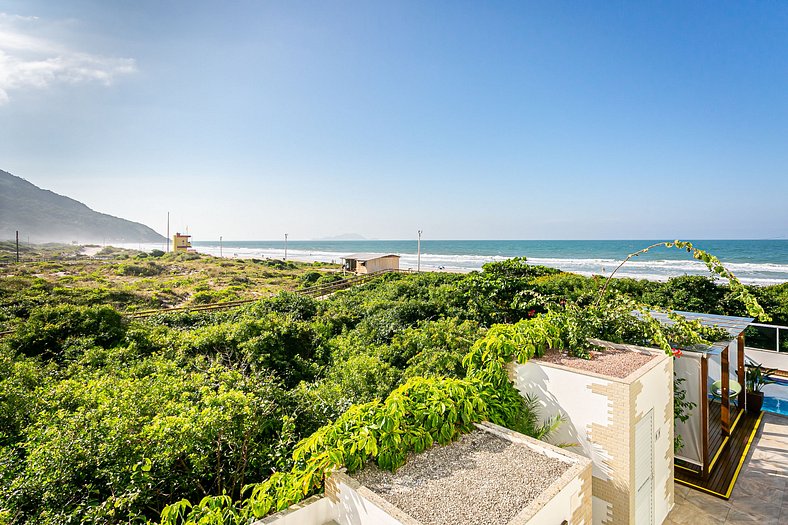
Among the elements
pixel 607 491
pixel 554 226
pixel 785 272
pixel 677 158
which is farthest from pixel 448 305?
pixel 554 226

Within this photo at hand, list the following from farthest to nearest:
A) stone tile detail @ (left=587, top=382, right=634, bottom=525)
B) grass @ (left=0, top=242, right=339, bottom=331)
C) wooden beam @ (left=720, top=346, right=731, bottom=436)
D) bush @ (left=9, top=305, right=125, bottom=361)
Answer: grass @ (left=0, top=242, right=339, bottom=331)
bush @ (left=9, top=305, right=125, bottom=361)
wooden beam @ (left=720, top=346, right=731, bottom=436)
stone tile detail @ (left=587, top=382, right=634, bottom=525)

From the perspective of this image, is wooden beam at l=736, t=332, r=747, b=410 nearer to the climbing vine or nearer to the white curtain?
the climbing vine

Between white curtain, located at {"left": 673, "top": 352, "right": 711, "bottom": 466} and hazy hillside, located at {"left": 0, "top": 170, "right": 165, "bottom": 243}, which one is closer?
white curtain, located at {"left": 673, "top": 352, "right": 711, "bottom": 466}

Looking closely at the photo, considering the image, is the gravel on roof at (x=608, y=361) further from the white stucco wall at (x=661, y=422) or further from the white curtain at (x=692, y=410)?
the white curtain at (x=692, y=410)

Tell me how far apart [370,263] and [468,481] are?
1165 inches

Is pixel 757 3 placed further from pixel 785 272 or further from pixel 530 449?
pixel 785 272

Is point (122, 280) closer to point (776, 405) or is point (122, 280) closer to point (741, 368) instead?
point (741, 368)

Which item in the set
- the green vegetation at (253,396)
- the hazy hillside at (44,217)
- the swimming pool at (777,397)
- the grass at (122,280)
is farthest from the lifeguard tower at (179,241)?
the swimming pool at (777,397)

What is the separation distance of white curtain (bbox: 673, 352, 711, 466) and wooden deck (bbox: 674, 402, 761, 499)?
214mm

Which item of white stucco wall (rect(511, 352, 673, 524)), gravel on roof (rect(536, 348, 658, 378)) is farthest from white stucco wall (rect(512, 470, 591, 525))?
gravel on roof (rect(536, 348, 658, 378))

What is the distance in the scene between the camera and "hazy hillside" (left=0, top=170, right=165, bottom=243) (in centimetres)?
1481

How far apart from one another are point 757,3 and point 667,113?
200 inches

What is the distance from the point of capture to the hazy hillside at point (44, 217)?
583 inches

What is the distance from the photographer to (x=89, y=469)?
281cm
